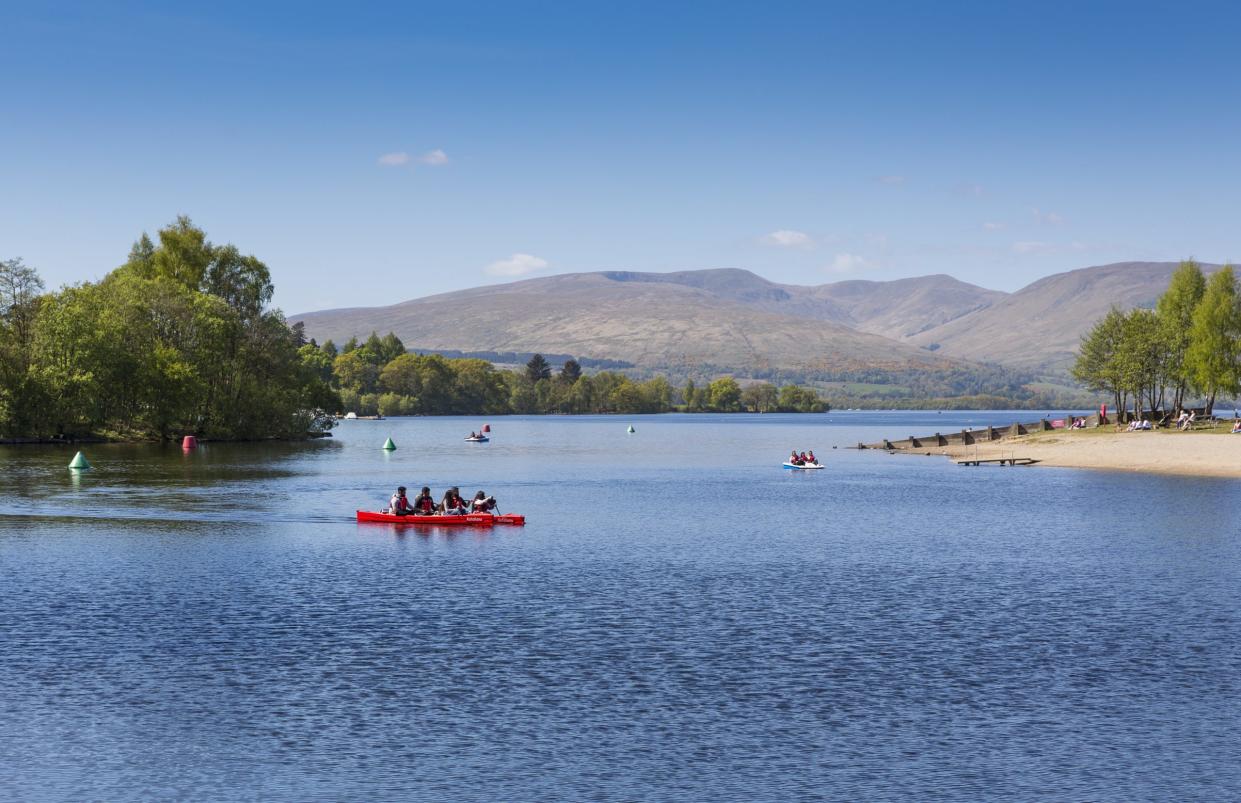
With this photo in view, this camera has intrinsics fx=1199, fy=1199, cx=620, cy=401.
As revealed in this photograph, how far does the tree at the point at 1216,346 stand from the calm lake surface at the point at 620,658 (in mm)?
84604

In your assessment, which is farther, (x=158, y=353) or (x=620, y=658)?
(x=158, y=353)

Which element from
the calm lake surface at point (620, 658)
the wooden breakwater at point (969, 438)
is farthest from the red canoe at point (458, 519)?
the wooden breakwater at point (969, 438)

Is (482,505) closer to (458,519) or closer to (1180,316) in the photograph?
(458,519)

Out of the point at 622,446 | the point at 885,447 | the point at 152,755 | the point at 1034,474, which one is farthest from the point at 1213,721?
the point at 622,446

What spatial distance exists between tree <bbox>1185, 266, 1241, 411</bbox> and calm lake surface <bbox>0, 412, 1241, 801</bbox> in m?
84.6

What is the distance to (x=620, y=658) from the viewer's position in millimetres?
33188

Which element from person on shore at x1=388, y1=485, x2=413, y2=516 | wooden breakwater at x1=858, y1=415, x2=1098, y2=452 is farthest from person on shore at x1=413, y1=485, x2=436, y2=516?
wooden breakwater at x1=858, y1=415, x2=1098, y2=452

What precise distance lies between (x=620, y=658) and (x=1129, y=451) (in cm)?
10486

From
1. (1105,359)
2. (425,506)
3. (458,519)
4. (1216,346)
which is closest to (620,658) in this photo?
(458,519)

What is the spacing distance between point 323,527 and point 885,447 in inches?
4350

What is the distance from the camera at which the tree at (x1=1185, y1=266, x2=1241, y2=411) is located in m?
149

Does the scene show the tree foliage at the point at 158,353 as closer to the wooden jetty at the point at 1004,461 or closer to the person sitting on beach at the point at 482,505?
the person sitting on beach at the point at 482,505

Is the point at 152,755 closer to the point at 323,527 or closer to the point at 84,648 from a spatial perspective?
the point at 84,648

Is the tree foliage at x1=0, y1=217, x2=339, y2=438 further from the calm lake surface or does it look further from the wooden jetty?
the wooden jetty
